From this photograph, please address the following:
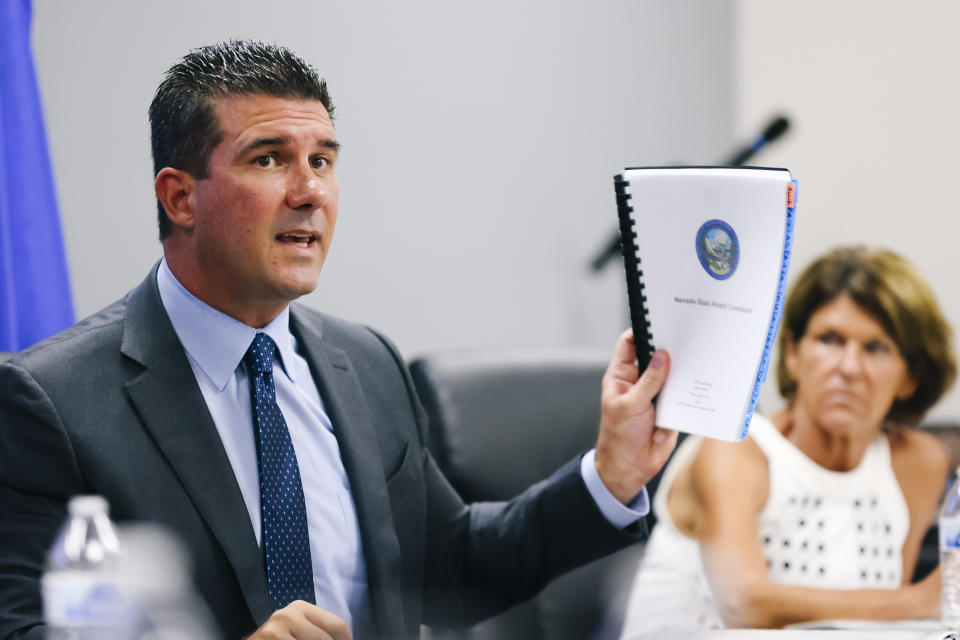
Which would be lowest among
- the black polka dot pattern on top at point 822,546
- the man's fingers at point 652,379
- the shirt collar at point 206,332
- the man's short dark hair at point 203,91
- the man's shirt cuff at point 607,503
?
the black polka dot pattern on top at point 822,546

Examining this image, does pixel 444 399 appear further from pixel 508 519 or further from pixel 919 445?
pixel 919 445

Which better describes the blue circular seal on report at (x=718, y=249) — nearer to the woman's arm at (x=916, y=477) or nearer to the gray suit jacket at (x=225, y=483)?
the gray suit jacket at (x=225, y=483)

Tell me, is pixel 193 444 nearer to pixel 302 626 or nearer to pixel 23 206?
pixel 302 626

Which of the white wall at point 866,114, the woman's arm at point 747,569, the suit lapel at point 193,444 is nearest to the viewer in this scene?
the suit lapel at point 193,444

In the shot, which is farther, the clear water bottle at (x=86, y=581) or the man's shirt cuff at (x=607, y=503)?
the man's shirt cuff at (x=607, y=503)

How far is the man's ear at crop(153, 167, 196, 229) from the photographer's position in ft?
3.90

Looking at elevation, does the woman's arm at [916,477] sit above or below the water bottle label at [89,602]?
below

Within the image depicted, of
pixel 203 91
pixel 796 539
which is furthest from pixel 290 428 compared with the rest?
pixel 796 539

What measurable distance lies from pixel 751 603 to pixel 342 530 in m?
0.79

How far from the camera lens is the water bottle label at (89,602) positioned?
0.83m

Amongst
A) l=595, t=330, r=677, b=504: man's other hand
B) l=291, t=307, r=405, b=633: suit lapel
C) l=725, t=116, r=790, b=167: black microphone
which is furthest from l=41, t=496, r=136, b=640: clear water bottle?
l=725, t=116, r=790, b=167: black microphone

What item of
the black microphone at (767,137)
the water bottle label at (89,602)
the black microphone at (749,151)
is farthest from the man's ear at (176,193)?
the black microphone at (767,137)

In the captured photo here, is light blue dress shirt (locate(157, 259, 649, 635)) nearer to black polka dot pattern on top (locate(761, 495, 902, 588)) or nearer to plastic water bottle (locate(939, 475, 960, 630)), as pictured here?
plastic water bottle (locate(939, 475, 960, 630))

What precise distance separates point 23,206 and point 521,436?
89 cm
